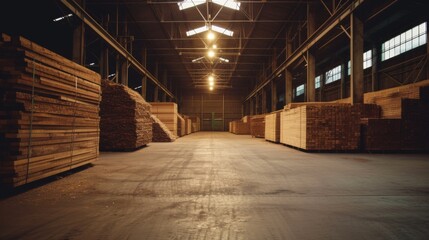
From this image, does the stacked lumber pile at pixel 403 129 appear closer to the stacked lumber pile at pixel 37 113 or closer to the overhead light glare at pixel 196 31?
the stacked lumber pile at pixel 37 113

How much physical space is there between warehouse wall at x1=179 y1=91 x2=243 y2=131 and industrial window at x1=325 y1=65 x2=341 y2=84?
49.4ft

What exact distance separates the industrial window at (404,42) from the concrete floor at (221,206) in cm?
1368

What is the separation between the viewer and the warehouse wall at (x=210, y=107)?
3766 cm

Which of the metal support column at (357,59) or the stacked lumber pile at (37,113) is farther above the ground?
the metal support column at (357,59)

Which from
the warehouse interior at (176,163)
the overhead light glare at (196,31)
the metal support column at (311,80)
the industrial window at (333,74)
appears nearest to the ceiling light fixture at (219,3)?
the warehouse interior at (176,163)

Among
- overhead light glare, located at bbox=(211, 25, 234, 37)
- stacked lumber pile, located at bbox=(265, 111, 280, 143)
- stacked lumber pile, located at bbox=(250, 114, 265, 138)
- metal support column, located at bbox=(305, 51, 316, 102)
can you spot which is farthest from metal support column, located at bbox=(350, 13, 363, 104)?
overhead light glare, located at bbox=(211, 25, 234, 37)

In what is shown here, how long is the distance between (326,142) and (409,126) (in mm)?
2825

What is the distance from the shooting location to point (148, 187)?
373 centimetres

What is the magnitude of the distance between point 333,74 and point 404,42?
27.6 feet

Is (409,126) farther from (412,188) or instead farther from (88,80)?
(88,80)

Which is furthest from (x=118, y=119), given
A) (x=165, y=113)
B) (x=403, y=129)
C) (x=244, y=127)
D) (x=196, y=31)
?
(x=244, y=127)

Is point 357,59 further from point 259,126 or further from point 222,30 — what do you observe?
point 222,30

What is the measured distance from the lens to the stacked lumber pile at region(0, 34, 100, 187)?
3.42 meters

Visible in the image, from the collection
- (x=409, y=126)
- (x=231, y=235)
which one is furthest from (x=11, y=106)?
(x=409, y=126)
